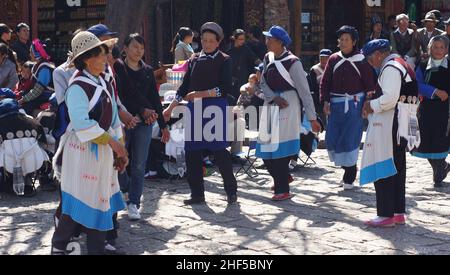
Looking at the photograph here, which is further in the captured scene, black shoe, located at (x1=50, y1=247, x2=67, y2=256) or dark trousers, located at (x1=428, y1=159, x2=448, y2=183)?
dark trousers, located at (x1=428, y1=159, x2=448, y2=183)

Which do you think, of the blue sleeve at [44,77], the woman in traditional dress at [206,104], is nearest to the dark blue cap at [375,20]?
the blue sleeve at [44,77]

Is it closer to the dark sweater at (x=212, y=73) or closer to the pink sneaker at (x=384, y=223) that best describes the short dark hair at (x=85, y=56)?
the dark sweater at (x=212, y=73)

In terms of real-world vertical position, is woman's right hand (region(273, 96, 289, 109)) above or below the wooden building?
below

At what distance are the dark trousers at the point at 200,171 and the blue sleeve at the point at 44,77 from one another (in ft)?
7.65

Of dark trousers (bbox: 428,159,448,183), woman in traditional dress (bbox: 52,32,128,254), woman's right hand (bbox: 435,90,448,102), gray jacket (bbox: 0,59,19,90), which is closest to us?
woman in traditional dress (bbox: 52,32,128,254)

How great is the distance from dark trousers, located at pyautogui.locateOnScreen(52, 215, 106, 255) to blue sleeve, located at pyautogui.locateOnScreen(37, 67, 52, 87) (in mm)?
4232

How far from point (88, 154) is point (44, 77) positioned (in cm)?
438

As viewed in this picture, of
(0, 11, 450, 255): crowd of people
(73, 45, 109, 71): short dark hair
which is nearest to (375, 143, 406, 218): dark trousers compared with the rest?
(0, 11, 450, 255): crowd of people

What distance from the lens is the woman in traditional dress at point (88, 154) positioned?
6.26 meters

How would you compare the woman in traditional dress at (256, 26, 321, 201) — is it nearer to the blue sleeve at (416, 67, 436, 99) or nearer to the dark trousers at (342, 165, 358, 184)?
the dark trousers at (342, 165, 358, 184)

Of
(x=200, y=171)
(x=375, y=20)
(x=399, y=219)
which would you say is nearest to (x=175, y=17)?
(x=375, y=20)

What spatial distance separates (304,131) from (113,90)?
515cm

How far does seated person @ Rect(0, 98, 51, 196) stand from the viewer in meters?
9.79
